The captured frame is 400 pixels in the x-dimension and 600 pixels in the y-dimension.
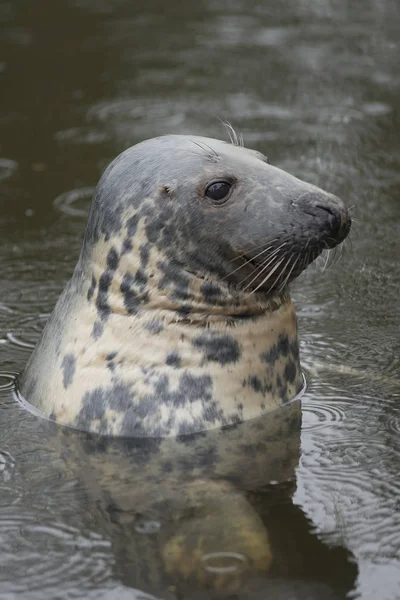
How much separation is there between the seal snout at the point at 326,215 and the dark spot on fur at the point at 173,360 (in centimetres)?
75

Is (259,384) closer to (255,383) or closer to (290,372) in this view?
(255,383)

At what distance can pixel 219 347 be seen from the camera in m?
4.98

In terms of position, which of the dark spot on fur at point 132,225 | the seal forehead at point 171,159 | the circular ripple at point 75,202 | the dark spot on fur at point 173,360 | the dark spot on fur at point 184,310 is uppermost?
the seal forehead at point 171,159

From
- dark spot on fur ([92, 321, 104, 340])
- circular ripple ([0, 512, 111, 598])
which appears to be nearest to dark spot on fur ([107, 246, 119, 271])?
dark spot on fur ([92, 321, 104, 340])

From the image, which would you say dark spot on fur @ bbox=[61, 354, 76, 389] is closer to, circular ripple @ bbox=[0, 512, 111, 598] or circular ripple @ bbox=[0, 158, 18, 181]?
circular ripple @ bbox=[0, 512, 111, 598]

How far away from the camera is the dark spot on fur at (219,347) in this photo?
4.97 metres

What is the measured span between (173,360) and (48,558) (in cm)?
114

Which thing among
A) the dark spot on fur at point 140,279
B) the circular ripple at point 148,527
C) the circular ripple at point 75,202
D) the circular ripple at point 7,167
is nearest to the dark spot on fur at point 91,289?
the dark spot on fur at point 140,279

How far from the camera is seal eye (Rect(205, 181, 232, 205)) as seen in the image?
493 cm

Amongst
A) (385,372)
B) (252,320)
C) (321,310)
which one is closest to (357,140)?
(321,310)

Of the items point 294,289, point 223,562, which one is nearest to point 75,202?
point 294,289

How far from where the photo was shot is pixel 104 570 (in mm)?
3992

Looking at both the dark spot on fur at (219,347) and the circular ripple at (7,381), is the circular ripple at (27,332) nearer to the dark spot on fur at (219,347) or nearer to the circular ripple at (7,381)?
the circular ripple at (7,381)

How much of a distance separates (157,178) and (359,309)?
190 cm
